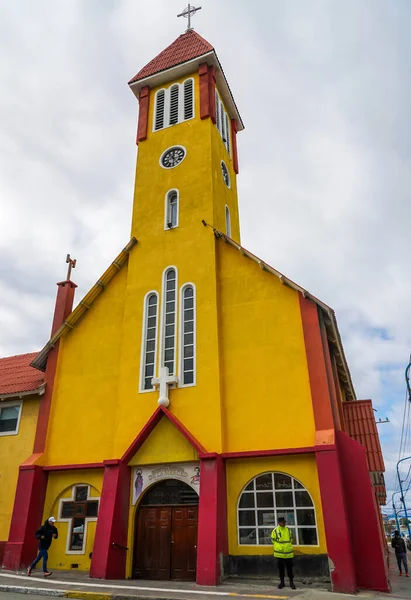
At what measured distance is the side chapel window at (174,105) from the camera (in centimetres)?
2306

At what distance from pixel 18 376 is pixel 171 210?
10181 millimetres

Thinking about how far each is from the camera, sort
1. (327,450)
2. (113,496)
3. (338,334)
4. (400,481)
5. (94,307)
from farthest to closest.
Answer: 1. (400,481)
2. (94,307)
3. (338,334)
4. (113,496)
5. (327,450)

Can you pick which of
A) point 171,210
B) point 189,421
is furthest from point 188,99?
point 189,421

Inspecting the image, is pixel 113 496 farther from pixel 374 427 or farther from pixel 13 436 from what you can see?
pixel 374 427

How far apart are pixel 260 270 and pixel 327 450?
270 inches

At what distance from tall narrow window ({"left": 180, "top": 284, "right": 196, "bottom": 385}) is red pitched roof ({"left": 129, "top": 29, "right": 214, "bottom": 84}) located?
1317 cm

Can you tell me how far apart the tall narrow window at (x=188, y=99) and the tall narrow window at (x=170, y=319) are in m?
8.82

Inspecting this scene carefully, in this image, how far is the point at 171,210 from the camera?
67.9 feet

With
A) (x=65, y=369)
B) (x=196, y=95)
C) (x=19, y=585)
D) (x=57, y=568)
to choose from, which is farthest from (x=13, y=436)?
(x=196, y=95)

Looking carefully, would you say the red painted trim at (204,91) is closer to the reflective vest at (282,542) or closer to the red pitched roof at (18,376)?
the red pitched roof at (18,376)

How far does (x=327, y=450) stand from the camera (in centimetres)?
1337

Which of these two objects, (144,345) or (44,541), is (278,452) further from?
(44,541)

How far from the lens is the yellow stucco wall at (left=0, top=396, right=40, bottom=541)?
17.4 m

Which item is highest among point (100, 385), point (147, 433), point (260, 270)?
point (260, 270)
